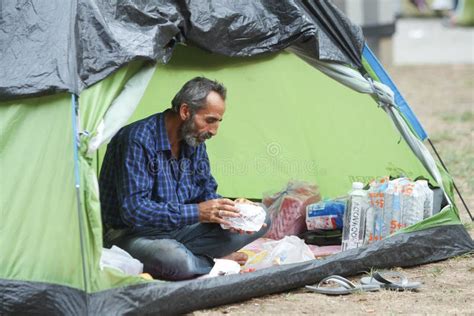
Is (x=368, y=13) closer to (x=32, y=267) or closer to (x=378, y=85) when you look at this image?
(x=378, y=85)

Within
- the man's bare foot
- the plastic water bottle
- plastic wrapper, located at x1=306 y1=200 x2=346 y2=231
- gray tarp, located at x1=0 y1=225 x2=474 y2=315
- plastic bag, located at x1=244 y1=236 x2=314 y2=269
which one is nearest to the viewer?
gray tarp, located at x1=0 y1=225 x2=474 y2=315

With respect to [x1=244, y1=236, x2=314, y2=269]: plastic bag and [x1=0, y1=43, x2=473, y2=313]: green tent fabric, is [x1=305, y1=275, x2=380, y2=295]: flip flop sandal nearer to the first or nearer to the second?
[x1=0, y1=43, x2=473, y2=313]: green tent fabric

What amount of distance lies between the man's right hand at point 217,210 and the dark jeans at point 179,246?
0.50ft

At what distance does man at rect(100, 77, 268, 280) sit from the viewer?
5.03 meters

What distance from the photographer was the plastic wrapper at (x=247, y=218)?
5184 mm

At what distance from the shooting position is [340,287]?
516cm

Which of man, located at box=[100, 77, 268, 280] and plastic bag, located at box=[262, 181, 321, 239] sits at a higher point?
man, located at box=[100, 77, 268, 280]

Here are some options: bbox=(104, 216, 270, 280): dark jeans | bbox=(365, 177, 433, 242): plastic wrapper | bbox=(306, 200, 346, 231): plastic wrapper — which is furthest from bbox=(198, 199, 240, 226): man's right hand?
bbox=(306, 200, 346, 231): plastic wrapper

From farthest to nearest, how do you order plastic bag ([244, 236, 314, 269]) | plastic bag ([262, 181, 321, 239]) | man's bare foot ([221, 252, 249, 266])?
plastic bag ([262, 181, 321, 239])
man's bare foot ([221, 252, 249, 266])
plastic bag ([244, 236, 314, 269])

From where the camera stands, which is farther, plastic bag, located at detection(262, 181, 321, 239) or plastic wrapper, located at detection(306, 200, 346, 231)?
plastic bag, located at detection(262, 181, 321, 239)

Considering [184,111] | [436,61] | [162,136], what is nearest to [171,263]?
[162,136]

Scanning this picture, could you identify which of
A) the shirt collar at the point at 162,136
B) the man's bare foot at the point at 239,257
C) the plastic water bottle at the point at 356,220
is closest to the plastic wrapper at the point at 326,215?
the plastic water bottle at the point at 356,220

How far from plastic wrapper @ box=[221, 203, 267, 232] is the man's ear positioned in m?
0.48

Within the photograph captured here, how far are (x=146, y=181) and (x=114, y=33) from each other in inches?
27.9
